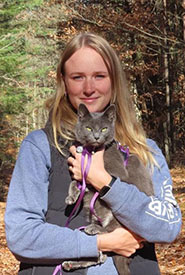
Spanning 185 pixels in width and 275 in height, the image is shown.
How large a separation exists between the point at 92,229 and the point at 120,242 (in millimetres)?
169

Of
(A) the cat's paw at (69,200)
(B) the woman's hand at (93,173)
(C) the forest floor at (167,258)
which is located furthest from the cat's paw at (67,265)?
(C) the forest floor at (167,258)

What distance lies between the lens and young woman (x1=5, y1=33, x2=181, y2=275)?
2.15m

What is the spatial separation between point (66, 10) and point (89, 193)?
47.5ft

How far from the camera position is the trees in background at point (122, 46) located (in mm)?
15711

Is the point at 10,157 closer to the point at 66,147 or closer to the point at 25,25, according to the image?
the point at 25,25

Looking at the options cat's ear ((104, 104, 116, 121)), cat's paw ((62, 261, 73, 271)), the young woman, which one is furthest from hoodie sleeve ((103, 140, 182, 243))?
cat's ear ((104, 104, 116, 121))

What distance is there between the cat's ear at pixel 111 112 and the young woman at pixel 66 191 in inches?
4.1

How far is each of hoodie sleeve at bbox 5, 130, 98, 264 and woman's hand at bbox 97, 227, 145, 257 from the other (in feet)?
0.22

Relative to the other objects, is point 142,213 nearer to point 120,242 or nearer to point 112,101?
point 120,242

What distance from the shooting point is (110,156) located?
2670mm

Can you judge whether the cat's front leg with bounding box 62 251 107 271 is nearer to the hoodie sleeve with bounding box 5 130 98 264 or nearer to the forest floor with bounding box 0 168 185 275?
the hoodie sleeve with bounding box 5 130 98 264

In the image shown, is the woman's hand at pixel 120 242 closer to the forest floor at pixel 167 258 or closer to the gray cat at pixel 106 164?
the gray cat at pixel 106 164

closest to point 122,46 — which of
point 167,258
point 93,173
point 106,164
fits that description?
point 167,258

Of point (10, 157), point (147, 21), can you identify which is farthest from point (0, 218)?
point (147, 21)
